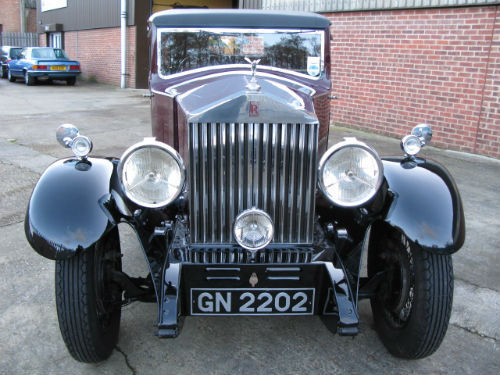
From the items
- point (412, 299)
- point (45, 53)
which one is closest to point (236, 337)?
point (412, 299)

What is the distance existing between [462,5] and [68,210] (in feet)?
22.6

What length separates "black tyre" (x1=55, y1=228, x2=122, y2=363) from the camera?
2240mm

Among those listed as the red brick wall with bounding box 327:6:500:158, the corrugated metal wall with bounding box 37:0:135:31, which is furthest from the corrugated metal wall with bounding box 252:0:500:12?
the corrugated metal wall with bounding box 37:0:135:31

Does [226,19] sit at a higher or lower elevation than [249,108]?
higher

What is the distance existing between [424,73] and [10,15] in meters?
29.2

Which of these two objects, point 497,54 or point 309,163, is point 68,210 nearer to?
point 309,163

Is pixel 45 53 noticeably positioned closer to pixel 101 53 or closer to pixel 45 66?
pixel 45 66

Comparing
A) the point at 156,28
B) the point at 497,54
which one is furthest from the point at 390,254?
the point at 497,54

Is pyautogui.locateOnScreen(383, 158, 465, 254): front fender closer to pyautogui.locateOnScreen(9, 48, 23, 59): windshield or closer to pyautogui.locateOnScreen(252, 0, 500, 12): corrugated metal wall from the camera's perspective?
pyautogui.locateOnScreen(252, 0, 500, 12): corrugated metal wall

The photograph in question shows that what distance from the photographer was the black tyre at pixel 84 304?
2.24 meters

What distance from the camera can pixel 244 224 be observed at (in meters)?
2.19

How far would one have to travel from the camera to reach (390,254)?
266 centimetres

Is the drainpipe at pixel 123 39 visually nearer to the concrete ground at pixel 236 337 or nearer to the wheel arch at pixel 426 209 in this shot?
the concrete ground at pixel 236 337

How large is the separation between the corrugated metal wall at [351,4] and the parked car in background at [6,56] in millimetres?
13051
